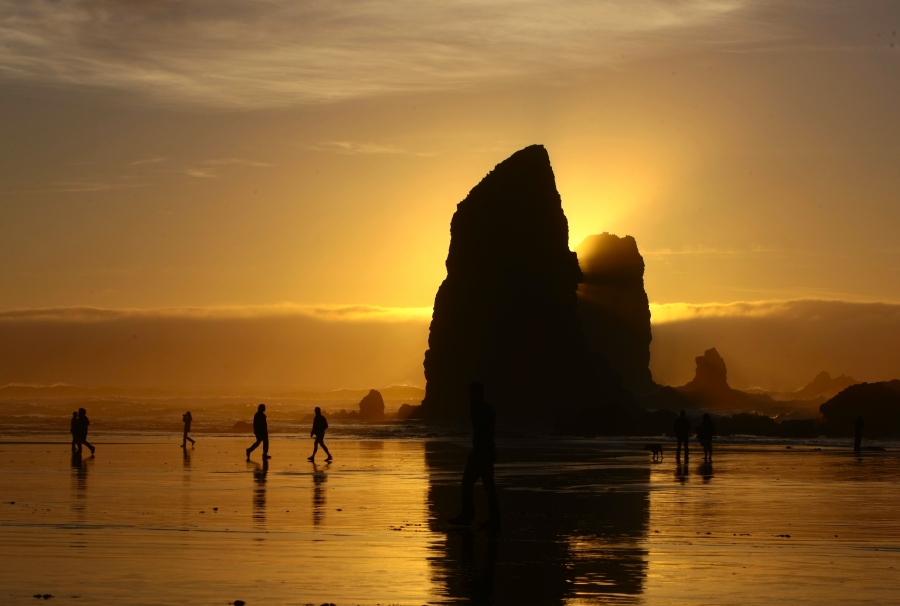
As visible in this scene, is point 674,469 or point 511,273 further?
point 511,273

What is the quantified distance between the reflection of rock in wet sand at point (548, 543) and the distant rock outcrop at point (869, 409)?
203 ft

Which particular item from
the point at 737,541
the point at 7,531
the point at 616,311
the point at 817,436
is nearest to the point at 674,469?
the point at 737,541

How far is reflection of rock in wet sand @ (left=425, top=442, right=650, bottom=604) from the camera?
11.2m

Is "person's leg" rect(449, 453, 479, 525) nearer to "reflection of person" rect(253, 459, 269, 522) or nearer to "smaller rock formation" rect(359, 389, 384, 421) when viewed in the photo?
"reflection of person" rect(253, 459, 269, 522)

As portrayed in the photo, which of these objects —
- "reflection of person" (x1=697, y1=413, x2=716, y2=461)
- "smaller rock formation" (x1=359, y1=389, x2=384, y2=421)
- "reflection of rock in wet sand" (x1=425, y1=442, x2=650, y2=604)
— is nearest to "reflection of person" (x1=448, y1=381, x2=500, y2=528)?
"reflection of rock in wet sand" (x1=425, y1=442, x2=650, y2=604)

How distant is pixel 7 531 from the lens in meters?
15.4

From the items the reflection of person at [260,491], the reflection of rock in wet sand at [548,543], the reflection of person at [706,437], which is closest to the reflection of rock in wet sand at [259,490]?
the reflection of person at [260,491]

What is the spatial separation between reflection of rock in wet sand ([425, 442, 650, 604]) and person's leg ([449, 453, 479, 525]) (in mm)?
265

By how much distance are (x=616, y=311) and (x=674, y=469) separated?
155080 mm

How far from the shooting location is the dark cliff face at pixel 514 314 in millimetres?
109688

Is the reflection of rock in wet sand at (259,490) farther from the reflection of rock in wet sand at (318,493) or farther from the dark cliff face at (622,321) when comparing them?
the dark cliff face at (622,321)

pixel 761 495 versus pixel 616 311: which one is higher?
pixel 616 311

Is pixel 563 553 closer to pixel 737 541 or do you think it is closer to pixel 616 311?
pixel 737 541

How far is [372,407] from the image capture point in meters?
142
